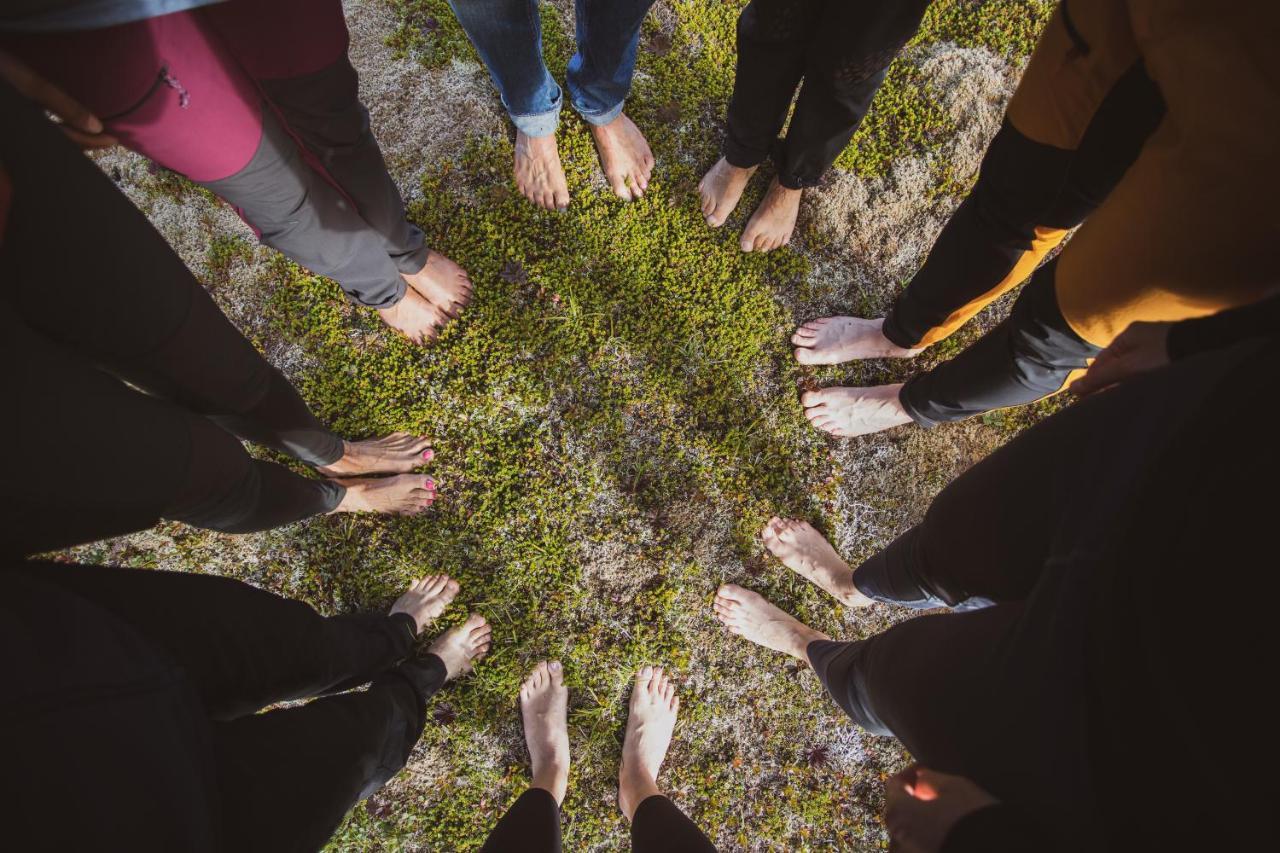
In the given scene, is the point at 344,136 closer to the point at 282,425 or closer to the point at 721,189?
the point at 282,425

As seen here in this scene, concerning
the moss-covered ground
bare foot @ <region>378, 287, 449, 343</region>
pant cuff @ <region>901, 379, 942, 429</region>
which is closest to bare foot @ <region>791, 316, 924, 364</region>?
the moss-covered ground

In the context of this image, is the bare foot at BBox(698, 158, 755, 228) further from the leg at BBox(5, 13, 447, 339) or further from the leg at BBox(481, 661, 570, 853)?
the leg at BBox(481, 661, 570, 853)

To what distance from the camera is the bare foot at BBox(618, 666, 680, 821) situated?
321 cm

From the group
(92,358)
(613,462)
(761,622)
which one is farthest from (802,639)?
(92,358)

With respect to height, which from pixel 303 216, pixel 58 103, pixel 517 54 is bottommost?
pixel 303 216

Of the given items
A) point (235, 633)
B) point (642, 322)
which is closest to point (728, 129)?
point (642, 322)

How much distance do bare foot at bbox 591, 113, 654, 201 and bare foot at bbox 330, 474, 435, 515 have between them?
2335 mm

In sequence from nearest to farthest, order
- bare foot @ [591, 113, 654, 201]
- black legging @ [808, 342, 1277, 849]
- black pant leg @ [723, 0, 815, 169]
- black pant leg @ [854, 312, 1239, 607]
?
black legging @ [808, 342, 1277, 849], black pant leg @ [854, 312, 1239, 607], black pant leg @ [723, 0, 815, 169], bare foot @ [591, 113, 654, 201]

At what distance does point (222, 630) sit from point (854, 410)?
329 centimetres

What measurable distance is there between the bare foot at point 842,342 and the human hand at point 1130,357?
1857 millimetres

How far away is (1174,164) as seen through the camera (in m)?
1.39

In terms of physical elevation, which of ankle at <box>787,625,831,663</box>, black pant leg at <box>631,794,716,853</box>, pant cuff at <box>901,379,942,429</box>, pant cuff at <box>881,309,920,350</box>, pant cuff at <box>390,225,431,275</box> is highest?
pant cuff at <box>390,225,431,275</box>

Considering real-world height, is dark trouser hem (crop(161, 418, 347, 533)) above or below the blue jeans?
below

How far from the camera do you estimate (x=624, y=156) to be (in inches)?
150
